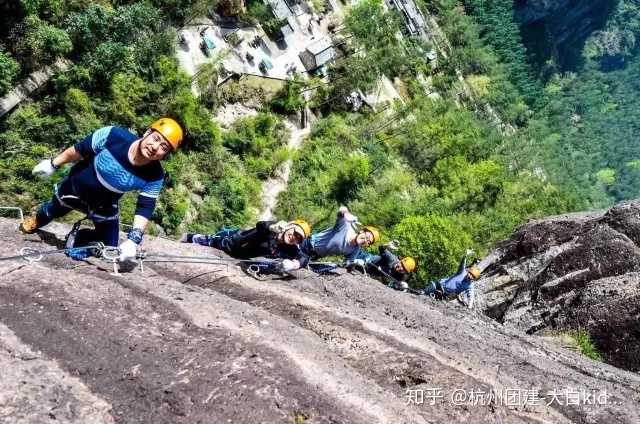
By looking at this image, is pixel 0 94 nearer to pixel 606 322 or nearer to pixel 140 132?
pixel 140 132

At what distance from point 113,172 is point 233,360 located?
3.02 metres

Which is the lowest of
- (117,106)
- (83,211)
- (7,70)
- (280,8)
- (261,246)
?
(261,246)

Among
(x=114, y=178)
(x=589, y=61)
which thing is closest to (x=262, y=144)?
(x=114, y=178)

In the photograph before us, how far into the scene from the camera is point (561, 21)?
106000mm

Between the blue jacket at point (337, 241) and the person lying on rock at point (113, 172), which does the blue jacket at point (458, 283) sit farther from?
the person lying on rock at point (113, 172)

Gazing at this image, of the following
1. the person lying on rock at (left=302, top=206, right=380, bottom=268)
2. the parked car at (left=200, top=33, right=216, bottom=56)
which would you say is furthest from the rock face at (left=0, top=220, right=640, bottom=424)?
the parked car at (left=200, top=33, right=216, bottom=56)

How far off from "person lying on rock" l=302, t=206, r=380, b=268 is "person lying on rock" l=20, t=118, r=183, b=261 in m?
4.18

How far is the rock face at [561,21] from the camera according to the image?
95500mm

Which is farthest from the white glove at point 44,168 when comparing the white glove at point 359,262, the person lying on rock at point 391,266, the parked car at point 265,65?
the parked car at point 265,65

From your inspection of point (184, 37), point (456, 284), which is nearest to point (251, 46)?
point (184, 37)

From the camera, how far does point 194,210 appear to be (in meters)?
26.2

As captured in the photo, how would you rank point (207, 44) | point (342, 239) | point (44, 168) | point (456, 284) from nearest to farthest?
point (44, 168) < point (342, 239) < point (456, 284) < point (207, 44)

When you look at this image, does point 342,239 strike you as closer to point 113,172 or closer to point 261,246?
point 261,246

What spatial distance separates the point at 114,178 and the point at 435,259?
2120 centimetres
